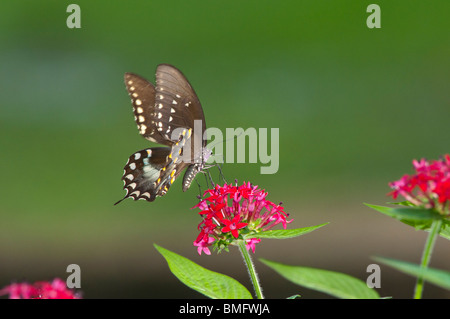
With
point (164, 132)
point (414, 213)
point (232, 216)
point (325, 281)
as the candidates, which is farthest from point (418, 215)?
point (164, 132)

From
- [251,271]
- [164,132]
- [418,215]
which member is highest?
[164,132]

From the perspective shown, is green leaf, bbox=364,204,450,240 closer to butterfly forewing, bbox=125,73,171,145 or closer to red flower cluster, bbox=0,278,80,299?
red flower cluster, bbox=0,278,80,299

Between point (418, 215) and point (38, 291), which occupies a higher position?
point (418, 215)

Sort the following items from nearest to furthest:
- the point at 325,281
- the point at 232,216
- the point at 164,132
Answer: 1. the point at 325,281
2. the point at 232,216
3. the point at 164,132

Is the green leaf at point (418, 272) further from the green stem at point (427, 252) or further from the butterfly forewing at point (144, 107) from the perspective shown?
the butterfly forewing at point (144, 107)

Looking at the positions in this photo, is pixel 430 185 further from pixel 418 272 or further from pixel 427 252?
pixel 418 272

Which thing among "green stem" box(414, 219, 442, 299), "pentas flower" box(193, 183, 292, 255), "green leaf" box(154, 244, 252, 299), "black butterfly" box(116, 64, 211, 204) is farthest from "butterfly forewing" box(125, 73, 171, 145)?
"green stem" box(414, 219, 442, 299)

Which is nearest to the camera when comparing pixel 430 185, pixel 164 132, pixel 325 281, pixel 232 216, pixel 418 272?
pixel 418 272
